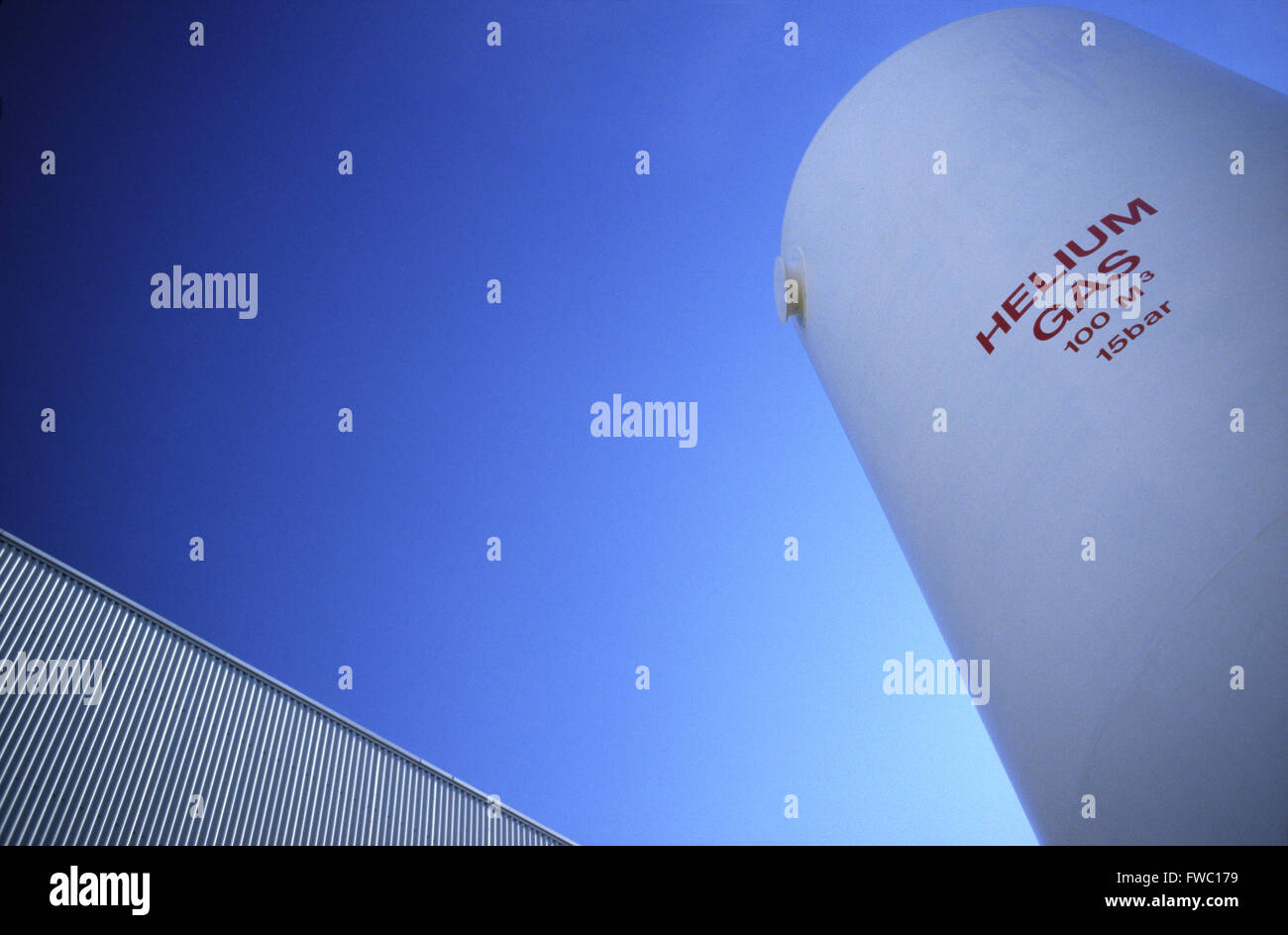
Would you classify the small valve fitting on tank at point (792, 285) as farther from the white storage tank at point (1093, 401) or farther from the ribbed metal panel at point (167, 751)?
the ribbed metal panel at point (167, 751)

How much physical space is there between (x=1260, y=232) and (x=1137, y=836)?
1.82 m

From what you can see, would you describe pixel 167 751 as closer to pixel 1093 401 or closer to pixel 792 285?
pixel 792 285

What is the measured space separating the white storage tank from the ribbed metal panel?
25.6 ft

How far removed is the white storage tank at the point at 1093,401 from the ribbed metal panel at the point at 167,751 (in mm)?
7792

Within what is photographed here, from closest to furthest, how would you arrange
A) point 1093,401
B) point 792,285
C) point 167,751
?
point 1093,401 < point 792,285 < point 167,751

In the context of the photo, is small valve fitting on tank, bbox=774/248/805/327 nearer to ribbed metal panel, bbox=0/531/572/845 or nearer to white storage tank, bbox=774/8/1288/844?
white storage tank, bbox=774/8/1288/844

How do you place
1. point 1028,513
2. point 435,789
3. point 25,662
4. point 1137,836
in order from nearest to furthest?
point 1137,836 → point 1028,513 → point 25,662 → point 435,789

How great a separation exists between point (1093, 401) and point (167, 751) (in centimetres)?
921

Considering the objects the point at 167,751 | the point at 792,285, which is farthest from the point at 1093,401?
the point at 167,751

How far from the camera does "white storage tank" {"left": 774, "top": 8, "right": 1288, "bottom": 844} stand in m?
2.13

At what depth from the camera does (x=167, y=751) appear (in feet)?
27.4
